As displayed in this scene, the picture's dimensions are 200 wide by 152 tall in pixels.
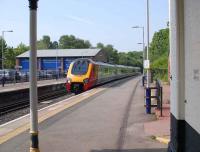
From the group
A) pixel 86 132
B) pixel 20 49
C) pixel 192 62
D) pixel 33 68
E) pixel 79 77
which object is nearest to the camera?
pixel 192 62

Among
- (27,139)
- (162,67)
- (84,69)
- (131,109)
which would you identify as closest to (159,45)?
(162,67)

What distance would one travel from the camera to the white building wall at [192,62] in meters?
6.16

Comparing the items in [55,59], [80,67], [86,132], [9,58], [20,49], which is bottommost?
[86,132]

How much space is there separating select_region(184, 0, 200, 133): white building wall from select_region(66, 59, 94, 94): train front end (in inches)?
1244

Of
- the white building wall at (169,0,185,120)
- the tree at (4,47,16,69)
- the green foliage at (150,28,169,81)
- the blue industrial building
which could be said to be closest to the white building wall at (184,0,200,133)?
the white building wall at (169,0,185,120)

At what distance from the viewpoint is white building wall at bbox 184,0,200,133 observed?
20.2 ft

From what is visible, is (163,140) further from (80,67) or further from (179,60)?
(80,67)

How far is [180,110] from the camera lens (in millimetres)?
7633

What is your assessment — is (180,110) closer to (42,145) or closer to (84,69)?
(42,145)

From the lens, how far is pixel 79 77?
128 ft

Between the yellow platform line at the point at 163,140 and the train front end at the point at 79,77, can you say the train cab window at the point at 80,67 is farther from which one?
the yellow platform line at the point at 163,140

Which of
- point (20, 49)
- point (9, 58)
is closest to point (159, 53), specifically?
point (9, 58)

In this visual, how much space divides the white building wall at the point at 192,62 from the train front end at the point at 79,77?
31593 millimetres

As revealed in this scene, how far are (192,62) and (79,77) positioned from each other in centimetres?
3251
